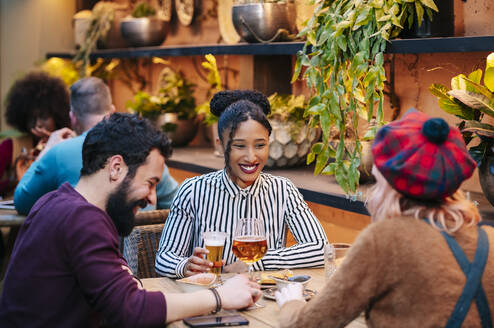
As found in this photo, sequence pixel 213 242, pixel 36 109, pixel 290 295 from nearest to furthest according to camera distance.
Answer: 1. pixel 290 295
2. pixel 213 242
3. pixel 36 109

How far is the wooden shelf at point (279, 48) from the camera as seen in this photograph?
2.15 meters

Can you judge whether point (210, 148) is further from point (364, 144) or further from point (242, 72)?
point (364, 144)

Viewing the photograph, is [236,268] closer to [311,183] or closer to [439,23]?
[311,183]

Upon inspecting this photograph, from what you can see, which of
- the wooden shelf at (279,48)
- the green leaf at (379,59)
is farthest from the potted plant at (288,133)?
the green leaf at (379,59)

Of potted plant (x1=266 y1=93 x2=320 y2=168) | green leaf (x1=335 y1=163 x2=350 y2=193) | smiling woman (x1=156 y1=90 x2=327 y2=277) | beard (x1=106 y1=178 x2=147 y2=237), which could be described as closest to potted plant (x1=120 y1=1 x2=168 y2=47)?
potted plant (x1=266 y1=93 x2=320 y2=168)

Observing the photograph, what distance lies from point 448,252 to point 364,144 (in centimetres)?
131

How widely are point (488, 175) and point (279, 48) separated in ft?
4.05

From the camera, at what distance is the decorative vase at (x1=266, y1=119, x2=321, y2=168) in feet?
10.3

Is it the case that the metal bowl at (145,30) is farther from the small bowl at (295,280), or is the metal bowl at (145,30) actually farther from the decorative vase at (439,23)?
the small bowl at (295,280)

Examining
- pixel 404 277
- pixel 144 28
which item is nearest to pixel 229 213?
pixel 404 277

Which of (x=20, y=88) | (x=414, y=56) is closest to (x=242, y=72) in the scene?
(x=414, y=56)

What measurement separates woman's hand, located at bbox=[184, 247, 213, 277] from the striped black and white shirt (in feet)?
0.58

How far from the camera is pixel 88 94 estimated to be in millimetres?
3479

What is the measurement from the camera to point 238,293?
5.71ft
